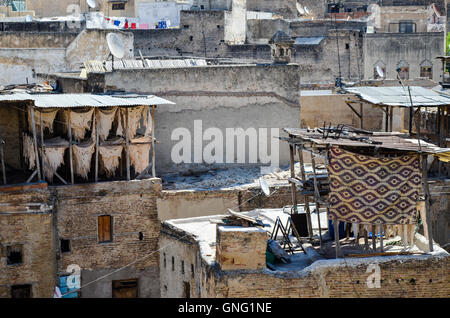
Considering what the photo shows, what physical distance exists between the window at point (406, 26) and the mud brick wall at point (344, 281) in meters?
30.2

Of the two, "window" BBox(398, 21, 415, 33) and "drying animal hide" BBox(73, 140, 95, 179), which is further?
"window" BBox(398, 21, 415, 33)

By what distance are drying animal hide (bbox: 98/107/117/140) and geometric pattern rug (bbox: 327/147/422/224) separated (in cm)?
764

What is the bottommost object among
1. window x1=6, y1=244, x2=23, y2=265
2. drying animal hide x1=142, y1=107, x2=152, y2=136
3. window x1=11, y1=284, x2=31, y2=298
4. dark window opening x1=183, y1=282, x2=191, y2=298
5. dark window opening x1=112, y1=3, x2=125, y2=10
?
window x1=11, y1=284, x2=31, y2=298

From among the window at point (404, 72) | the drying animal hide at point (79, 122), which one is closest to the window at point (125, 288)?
the drying animal hide at point (79, 122)

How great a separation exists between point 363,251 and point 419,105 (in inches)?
263

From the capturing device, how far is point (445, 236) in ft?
81.5

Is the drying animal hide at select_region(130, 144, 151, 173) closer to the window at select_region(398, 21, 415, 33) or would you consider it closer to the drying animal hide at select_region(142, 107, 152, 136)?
the drying animal hide at select_region(142, 107, 152, 136)

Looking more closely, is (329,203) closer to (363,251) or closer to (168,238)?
(363,251)

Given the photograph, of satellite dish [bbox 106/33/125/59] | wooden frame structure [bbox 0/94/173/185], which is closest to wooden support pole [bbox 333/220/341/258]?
A: wooden frame structure [bbox 0/94/173/185]

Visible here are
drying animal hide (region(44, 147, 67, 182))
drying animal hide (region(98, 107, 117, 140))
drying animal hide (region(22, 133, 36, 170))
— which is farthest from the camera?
drying animal hide (region(98, 107, 117, 140))

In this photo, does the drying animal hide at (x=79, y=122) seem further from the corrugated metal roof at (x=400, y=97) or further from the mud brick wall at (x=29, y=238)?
the corrugated metal roof at (x=400, y=97)

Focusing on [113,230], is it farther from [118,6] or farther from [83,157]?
[118,6]

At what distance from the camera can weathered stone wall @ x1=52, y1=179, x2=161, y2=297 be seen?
77.5 ft
